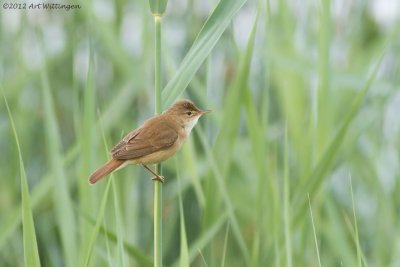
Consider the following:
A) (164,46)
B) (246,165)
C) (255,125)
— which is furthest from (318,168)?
(246,165)

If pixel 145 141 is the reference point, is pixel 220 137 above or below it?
below

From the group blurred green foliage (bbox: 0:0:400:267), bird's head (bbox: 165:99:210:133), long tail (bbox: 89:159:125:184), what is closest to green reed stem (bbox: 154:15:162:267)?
long tail (bbox: 89:159:125:184)

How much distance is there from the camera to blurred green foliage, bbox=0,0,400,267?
7.48 ft

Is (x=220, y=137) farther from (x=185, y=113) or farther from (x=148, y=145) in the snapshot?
(x=148, y=145)

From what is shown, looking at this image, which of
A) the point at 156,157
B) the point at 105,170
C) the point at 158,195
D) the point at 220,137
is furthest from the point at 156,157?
the point at 220,137

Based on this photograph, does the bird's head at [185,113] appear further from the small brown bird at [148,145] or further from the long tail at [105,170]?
the long tail at [105,170]

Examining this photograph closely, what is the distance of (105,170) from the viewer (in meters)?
1.61

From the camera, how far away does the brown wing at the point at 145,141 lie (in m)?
1.66

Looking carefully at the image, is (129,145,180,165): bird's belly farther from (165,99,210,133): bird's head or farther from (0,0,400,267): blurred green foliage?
(0,0,400,267): blurred green foliage

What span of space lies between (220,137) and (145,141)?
66cm

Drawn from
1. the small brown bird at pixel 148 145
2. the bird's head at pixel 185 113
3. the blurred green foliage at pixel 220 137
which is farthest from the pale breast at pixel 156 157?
the blurred green foliage at pixel 220 137

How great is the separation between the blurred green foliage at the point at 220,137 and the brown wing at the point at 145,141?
0.32 metres

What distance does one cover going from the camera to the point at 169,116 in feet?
5.78

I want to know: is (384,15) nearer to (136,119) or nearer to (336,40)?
(336,40)
